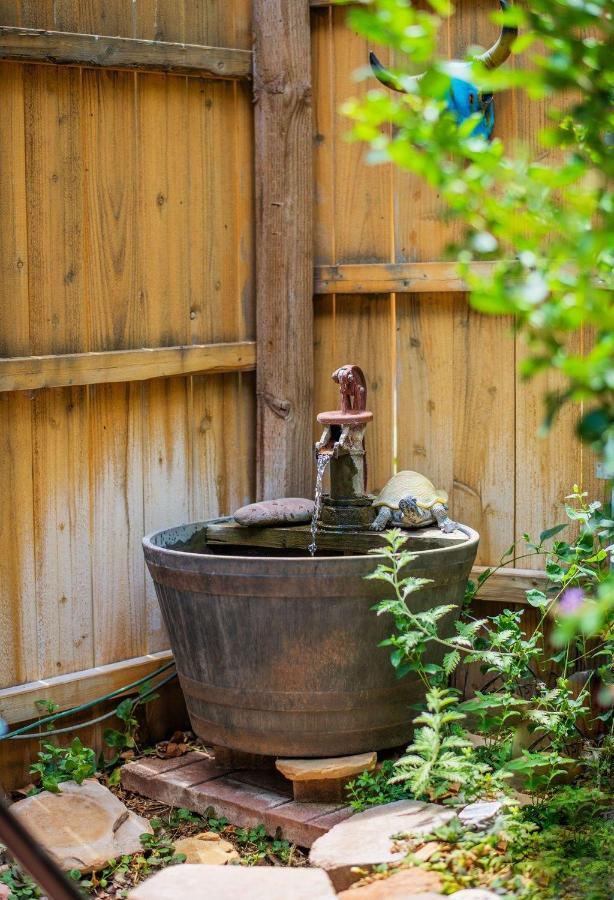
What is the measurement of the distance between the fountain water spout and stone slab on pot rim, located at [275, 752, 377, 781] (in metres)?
0.75

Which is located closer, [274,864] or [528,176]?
[528,176]

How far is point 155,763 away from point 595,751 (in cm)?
142

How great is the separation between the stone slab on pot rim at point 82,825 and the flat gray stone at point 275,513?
966 millimetres

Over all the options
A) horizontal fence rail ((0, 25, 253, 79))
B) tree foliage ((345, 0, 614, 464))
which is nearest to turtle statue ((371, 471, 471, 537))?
horizontal fence rail ((0, 25, 253, 79))

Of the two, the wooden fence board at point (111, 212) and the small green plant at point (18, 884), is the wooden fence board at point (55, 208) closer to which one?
the wooden fence board at point (111, 212)

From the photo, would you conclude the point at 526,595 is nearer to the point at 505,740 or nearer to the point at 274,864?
the point at 505,740

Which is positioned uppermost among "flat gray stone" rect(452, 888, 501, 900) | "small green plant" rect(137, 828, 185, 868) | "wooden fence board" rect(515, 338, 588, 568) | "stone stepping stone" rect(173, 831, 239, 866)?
"wooden fence board" rect(515, 338, 588, 568)

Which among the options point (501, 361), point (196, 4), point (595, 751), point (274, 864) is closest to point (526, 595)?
point (595, 751)

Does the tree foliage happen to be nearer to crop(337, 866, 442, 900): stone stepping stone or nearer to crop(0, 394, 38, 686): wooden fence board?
crop(337, 866, 442, 900): stone stepping stone

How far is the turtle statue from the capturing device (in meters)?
3.78

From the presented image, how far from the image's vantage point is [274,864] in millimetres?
3318

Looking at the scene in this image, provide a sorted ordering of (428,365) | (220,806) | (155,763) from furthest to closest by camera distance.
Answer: (428,365)
(155,763)
(220,806)

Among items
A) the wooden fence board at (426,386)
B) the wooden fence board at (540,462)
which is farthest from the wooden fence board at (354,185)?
the wooden fence board at (540,462)

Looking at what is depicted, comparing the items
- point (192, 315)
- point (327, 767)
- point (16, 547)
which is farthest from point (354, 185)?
point (327, 767)
